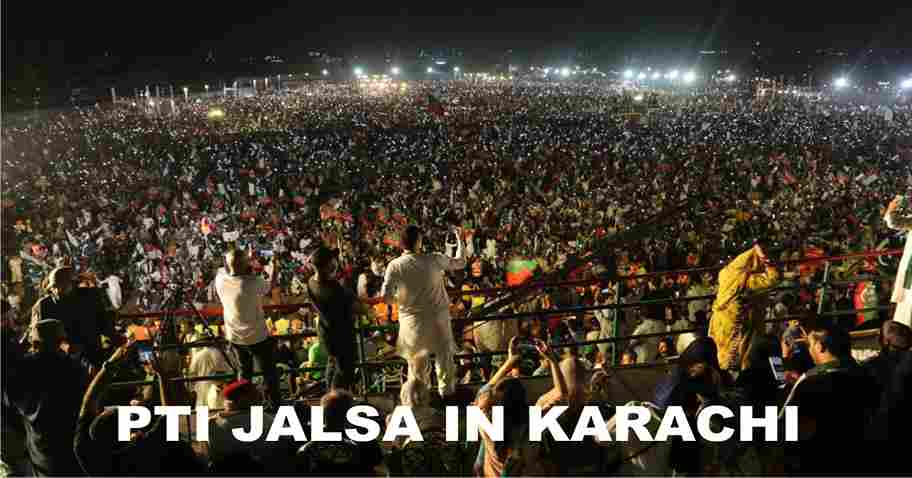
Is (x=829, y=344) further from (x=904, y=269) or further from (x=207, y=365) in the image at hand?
(x=207, y=365)

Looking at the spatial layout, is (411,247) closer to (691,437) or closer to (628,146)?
(691,437)

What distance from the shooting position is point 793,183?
16031mm

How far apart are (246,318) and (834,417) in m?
3.08

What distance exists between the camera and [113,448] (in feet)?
7.91

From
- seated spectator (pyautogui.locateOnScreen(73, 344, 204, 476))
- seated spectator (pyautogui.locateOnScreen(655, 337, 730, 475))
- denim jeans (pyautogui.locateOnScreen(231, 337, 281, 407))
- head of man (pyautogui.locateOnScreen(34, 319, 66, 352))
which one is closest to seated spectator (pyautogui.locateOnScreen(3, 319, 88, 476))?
head of man (pyautogui.locateOnScreen(34, 319, 66, 352))

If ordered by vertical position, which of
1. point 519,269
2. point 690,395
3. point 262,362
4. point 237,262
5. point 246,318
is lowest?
point 519,269

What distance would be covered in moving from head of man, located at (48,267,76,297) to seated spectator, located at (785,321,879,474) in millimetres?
3891

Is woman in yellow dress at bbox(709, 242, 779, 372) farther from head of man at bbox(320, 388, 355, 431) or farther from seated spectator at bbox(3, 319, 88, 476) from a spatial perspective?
seated spectator at bbox(3, 319, 88, 476)

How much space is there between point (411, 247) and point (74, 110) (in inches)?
1747

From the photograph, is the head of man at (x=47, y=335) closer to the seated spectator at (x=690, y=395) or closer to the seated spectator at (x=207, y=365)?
the seated spectator at (x=207, y=365)

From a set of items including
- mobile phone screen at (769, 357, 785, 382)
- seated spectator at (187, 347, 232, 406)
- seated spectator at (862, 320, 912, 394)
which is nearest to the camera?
seated spectator at (862, 320, 912, 394)

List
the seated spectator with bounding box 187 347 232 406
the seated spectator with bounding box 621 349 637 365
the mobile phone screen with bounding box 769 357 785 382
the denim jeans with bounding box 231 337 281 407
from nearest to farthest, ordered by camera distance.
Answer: the mobile phone screen with bounding box 769 357 785 382 → the denim jeans with bounding box 231 337 281 407 → the seated spectator with bounding box 187 347 232 406 → the seated spectator with bounding box 621 349 637 365

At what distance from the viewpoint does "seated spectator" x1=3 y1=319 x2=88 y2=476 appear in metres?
2.53

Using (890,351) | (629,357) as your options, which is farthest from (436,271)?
(629,357)
